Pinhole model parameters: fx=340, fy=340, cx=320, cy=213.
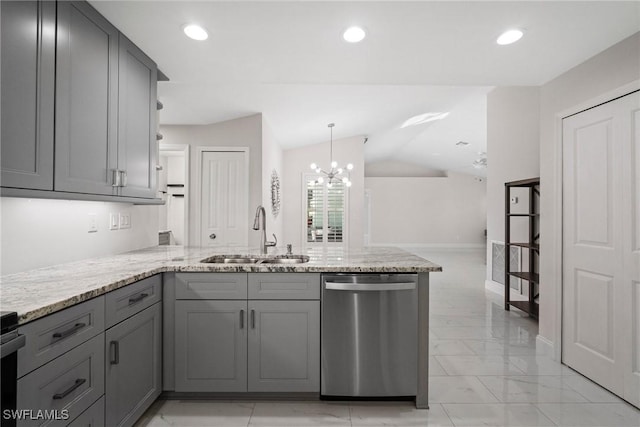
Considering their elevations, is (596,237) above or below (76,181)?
below

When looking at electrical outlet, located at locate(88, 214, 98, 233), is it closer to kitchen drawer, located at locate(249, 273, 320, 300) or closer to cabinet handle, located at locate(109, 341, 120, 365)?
cabinet handle, located at locate(109, 341, 120, 365)

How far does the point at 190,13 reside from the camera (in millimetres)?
1928

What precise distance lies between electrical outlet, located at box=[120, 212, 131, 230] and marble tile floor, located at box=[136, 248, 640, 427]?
1324mm

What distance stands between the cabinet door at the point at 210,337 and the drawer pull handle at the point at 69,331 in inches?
28.3

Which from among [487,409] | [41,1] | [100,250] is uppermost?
[41,1]

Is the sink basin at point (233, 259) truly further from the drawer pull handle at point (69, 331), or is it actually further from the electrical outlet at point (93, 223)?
the drawer pull handle at point (69, 331)

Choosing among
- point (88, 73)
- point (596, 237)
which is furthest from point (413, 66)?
point (88, 73)

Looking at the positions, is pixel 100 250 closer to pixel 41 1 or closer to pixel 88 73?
pixel 88 73

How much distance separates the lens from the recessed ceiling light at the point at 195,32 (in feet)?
6.76

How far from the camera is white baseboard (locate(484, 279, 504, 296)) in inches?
204

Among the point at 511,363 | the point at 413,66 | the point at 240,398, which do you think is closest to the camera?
the point at 240,398

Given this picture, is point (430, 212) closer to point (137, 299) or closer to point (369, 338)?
point (369, 338)

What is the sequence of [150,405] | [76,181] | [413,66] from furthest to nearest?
[413,66] → [150,405] → [76,181]

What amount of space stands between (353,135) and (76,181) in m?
6.71
